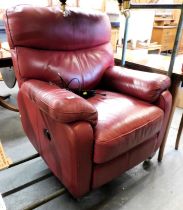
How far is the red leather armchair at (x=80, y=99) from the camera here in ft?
2.83

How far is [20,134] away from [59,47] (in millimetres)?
868

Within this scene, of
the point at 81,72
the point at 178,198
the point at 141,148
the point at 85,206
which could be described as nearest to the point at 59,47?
the point at 81,72

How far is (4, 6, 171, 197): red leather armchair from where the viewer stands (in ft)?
2.83

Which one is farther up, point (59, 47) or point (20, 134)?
point (59, 47)

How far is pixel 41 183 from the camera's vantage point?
124 cm

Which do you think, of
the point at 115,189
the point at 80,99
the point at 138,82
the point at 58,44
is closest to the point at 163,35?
the point at 138,82

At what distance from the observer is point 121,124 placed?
96 centimetres

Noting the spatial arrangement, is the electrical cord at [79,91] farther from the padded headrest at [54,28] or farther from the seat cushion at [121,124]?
the padded headrest at [54,28]

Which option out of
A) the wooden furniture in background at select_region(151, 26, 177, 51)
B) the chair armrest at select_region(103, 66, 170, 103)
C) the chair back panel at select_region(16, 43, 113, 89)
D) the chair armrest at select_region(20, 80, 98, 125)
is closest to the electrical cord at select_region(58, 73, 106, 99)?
the chair back panel at select_region(16, 43, 113, 89)

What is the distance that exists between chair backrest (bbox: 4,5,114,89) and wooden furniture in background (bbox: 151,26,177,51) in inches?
133

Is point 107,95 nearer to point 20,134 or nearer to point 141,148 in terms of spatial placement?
point 141,148

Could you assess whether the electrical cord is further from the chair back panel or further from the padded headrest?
the padded headrest

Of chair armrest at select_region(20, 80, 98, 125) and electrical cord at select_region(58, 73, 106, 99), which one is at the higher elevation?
chair armrest at select_region(20, 80, 98, 125)

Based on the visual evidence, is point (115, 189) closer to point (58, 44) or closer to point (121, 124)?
point (121, 124)
